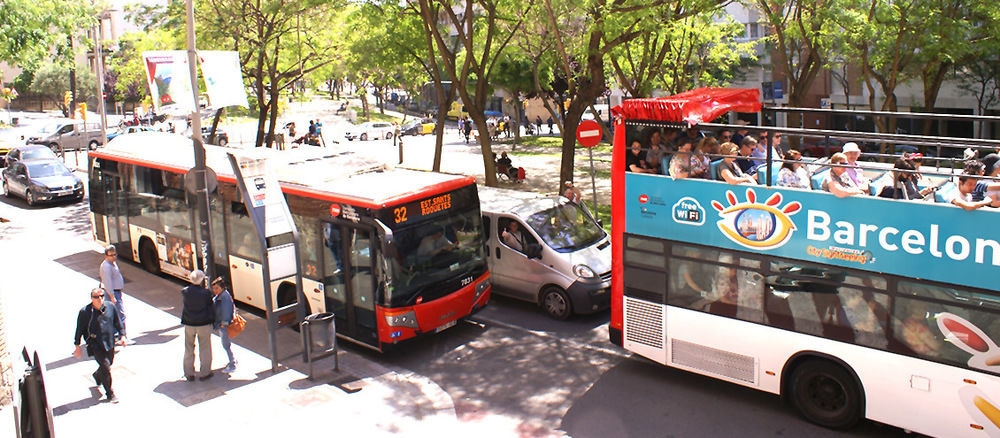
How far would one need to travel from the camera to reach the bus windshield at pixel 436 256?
40.2 ft

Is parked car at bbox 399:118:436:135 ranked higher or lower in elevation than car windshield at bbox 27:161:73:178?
higher

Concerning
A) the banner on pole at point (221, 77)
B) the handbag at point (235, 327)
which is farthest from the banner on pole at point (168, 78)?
the handbag at point (235, 327)

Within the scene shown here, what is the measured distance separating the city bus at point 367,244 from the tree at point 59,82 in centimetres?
7343

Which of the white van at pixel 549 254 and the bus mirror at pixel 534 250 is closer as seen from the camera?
the white van at pixel 549 254

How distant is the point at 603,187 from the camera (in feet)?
92.0

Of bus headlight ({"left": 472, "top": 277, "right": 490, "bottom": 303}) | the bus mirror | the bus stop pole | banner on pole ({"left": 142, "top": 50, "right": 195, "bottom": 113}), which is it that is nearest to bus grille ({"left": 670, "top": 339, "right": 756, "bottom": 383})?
bus headlight ({"left": 472, "top": 277, "right": 490, "bottom": 303})

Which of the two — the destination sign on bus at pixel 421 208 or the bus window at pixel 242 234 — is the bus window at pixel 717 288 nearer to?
the destination sign on bus at pixel 421 208

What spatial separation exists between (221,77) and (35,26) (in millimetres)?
9829

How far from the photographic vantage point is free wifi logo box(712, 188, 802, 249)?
9.67 meters

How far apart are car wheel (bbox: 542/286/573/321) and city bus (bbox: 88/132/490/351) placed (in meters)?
1.18

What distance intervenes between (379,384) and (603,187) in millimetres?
17324

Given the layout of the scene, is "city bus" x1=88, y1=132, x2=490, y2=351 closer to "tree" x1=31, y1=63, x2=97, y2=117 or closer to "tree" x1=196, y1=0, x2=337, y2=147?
"tree" x1=196, y1=0, x2=337, y2=147

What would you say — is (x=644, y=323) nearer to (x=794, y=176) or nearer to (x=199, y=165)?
(x=794, y=176)

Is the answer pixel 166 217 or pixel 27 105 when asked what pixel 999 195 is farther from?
pixel 27 105
